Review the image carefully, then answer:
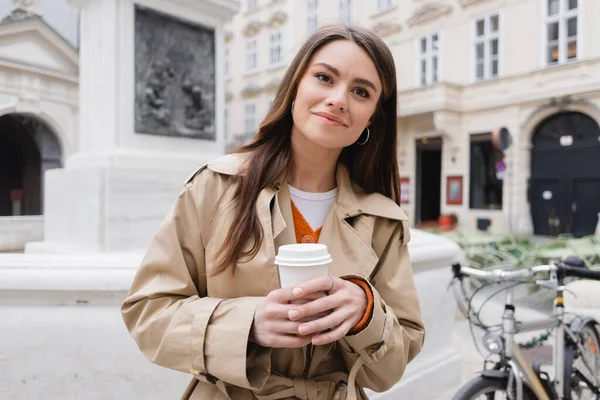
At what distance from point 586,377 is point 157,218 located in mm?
3048

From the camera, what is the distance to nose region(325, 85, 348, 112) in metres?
1.09

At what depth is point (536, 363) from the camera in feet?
7.46

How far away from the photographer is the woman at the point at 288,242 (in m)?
0.97

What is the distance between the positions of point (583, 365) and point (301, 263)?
2.39 meters

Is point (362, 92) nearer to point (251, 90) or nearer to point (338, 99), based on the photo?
point (338, 99)

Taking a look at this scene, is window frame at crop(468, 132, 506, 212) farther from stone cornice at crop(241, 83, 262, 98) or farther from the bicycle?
the bicycle

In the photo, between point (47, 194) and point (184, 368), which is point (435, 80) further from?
point (184, 368)

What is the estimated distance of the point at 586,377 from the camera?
8.23ft

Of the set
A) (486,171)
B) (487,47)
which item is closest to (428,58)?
(487,47)

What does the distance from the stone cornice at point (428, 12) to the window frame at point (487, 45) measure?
108 centimetres

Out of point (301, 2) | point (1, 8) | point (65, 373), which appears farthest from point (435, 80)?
point (65, 373)

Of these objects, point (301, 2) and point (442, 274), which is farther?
point (301, 2)

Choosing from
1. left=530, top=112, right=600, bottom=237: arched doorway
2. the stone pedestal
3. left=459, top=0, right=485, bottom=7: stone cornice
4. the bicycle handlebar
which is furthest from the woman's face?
left=459, top=0, right=485, bottom=7: stone cornice

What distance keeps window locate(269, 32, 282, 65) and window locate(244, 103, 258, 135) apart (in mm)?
2179
